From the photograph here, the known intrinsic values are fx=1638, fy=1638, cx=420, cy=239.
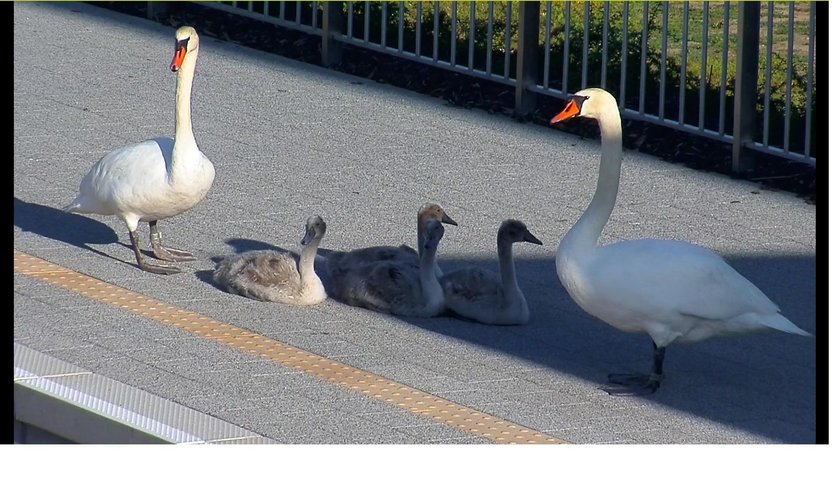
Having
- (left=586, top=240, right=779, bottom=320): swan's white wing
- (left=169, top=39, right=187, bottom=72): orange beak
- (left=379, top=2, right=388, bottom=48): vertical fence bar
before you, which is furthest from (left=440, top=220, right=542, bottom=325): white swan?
(left=379, top=2, right=388, bottom=48): vertical fence bar

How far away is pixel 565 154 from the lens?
1040 cm

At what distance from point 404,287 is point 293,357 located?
29.6 inches

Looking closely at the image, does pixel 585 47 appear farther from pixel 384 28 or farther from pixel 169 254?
pixel 169 254

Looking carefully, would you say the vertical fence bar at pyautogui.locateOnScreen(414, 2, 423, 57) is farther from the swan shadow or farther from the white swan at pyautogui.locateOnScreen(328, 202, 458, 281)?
the white swan at pyautogui.locateOnScreen(328, 202, 458, 281)

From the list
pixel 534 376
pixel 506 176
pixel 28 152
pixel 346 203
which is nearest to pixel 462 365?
pixel 534 376

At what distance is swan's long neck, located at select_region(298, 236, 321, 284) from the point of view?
7.54 metres

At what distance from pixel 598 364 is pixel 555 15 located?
5.45m

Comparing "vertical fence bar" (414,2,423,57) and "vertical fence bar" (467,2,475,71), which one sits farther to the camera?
"vertical fence bar" (414,2,423,57)

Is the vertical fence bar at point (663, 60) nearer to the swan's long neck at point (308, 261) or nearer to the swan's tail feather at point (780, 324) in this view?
the swan's long neck at point (308, 261)

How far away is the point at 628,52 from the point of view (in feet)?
37.6

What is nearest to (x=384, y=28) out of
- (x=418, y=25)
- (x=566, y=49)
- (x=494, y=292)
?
(x=418, y=25)

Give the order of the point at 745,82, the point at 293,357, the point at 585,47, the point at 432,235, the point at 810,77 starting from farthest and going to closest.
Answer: the point at 585,47
the point at 745,82
the point at 810,77
the point at 432,235
the point at 293,357

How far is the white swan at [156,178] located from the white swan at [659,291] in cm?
199

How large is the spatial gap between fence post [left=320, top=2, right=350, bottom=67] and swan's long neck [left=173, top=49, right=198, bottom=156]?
412 cm
